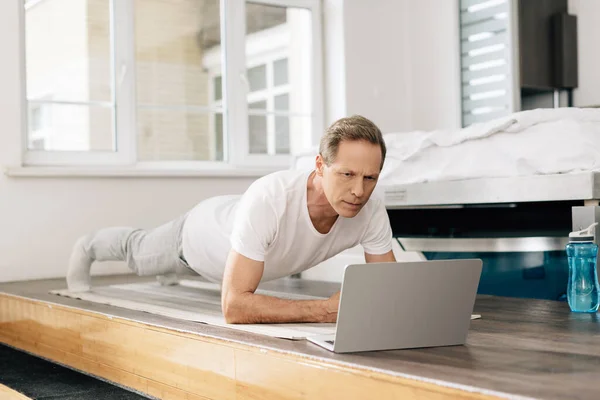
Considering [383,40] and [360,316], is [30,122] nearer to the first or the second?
[383,40]

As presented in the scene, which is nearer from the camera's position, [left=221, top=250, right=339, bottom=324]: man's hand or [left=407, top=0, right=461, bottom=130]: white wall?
[left=221, top=250, right=339, bottom=324]: man's hand

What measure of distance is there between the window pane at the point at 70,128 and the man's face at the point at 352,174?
2.46 m

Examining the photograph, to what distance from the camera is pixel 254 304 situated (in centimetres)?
190

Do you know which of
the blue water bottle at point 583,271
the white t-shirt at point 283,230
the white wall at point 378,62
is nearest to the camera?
the white t-shirt at point 283,230

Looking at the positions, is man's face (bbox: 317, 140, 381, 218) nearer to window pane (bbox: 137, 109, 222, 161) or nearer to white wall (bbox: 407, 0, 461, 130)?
window pane (bbox: 137, 109, 222, 161)

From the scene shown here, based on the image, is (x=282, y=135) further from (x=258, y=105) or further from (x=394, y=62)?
(x=394, y=62)

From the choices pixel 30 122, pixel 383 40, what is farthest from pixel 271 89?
pixel 30 122

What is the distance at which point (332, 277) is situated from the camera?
3590 millimetres

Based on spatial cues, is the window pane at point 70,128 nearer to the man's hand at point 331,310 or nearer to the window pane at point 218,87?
the window pane at point 218,87

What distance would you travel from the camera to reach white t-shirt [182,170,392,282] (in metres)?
1.93

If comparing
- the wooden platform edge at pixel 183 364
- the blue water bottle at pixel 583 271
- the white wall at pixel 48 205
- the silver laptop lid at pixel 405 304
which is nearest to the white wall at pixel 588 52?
the blue water bottle at pixel 583 271

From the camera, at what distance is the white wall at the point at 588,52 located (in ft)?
13.1

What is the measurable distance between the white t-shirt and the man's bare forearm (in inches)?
4.3

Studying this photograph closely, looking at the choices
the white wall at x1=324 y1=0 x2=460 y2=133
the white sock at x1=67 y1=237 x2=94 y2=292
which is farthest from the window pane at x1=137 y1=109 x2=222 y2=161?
the white sock at x1=67 y1=237 x2=94 y2=292
